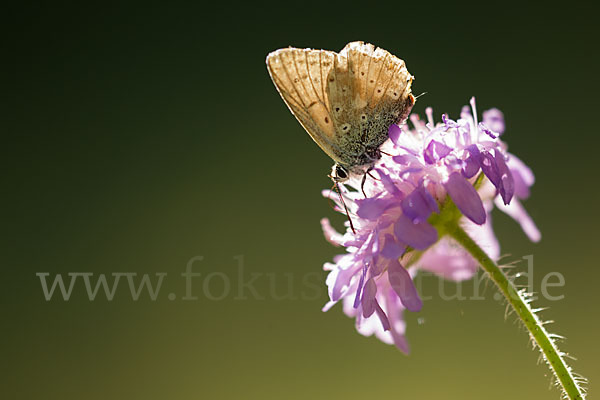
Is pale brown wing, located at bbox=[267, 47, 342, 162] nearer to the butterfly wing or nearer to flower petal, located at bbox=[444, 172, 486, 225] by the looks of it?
the butterfly wing

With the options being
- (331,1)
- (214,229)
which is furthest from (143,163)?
(331,1)

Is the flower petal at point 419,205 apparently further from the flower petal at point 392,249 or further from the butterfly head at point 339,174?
the butterfly head at point 339,174

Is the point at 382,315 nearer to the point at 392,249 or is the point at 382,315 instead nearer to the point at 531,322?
the point at 392,249

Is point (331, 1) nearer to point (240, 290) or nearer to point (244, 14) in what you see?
point (244, 14)

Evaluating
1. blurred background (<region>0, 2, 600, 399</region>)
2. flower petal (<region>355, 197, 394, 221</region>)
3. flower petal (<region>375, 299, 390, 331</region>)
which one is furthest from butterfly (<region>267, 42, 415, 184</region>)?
blurred background (<region>0, 2, 600, 399</region>)

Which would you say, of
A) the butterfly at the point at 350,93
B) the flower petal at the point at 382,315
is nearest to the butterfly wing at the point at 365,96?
the butterfly at the point at 350,93

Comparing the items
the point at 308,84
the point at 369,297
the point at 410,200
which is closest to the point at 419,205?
the point at 410,200

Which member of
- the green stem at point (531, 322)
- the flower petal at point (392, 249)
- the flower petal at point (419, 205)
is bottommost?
the green stem at point (531, 322)
